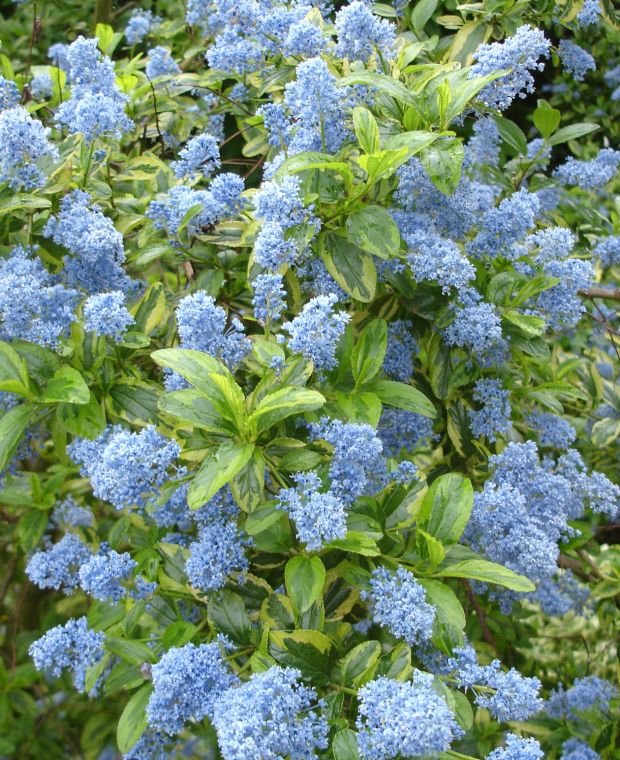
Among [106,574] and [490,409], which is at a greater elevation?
[490,409]

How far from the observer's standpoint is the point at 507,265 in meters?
2.48

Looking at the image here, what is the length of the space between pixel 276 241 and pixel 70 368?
23.2 inches

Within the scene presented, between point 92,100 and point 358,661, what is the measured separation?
1574 mm

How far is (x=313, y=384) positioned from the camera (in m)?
2.10

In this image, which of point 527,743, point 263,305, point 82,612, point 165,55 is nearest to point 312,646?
point 527,743

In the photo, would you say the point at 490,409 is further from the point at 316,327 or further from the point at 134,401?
the point at 134,401

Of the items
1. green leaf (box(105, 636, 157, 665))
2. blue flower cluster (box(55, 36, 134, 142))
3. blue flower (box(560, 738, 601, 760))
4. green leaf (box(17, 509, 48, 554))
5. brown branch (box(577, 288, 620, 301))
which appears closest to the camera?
green leaf (box(105, 636, 157, 665))

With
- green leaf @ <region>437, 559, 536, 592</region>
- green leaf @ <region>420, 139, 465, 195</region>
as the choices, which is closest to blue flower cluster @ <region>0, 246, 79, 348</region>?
green leaf @ <region>420, 139, 465, 195</region>

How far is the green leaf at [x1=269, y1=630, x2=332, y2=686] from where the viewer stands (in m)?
1.79

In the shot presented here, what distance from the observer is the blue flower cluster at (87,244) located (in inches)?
86.4

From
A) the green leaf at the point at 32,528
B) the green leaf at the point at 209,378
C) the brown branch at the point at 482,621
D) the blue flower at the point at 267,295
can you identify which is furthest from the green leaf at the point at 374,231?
the green leaf at the point at 32,528

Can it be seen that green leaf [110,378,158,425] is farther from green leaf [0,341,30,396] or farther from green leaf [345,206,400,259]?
green leaf [345,206,400,259]

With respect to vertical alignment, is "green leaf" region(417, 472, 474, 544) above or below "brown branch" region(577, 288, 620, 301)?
above

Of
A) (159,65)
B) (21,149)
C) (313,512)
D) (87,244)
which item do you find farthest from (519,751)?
(159,65)
